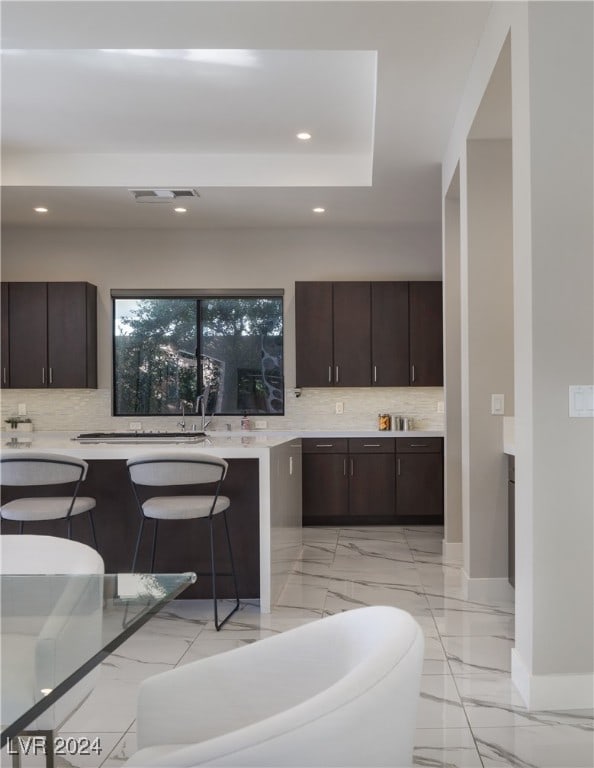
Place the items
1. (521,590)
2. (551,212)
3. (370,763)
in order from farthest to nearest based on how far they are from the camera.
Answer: (521,590), (551,212), (370,763)

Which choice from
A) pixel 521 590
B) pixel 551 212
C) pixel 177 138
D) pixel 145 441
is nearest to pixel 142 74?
pixel 177 138

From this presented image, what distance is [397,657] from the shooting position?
1074mm

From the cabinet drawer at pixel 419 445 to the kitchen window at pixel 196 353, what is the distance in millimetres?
1334

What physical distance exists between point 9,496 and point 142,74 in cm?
264

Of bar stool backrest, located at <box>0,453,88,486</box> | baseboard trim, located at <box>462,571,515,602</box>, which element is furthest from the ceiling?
baseboard trim, located at <box>462,571,515,602</box>

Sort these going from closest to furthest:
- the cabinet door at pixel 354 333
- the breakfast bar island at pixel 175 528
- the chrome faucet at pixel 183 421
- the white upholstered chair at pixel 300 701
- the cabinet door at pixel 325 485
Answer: the white upholstered chair at pixel 300 701, the breakfast bar island at pixel 175 528, the cabinet door at pixel 325 485, the cabinet door at pixel 354 333, the chrome faucet at pixel 183 421

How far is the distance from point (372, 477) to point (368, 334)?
4.59ft

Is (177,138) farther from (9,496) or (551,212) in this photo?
(551,212)

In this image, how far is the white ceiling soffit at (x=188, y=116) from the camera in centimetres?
400

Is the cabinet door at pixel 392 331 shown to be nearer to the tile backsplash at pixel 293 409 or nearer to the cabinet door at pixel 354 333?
the cabinet door at pixel 354 333

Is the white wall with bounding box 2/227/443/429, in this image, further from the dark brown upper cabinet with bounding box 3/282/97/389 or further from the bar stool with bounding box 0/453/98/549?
the bar stool with bounding box 0/453/98/549

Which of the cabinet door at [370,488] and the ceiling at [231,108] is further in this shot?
the cabinet door at [370,488]

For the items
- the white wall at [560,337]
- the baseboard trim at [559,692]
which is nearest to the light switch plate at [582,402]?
the white wall at [560,337]

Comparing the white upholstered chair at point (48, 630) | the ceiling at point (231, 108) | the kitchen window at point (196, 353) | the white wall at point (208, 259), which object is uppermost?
the ceiling at point (231, 108)
